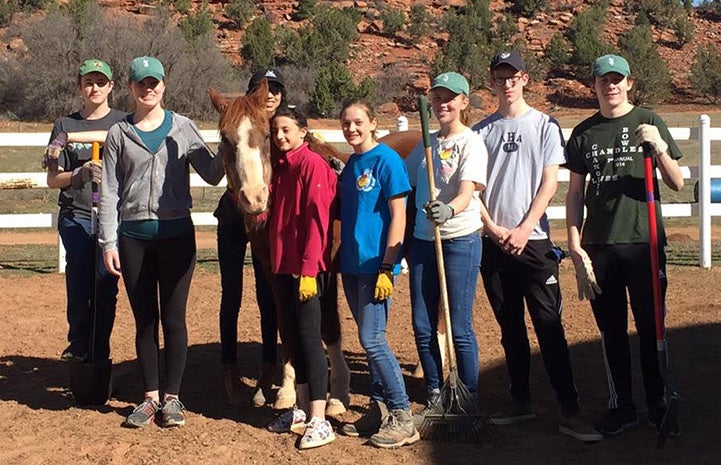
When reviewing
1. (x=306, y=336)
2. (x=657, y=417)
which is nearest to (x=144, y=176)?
(x=306, y=336)

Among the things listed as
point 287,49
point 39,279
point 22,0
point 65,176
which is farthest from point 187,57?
point 65,176

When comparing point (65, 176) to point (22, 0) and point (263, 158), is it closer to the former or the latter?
point (263, 158)

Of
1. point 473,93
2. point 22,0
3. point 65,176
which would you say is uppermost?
point 22,0

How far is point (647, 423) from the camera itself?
16.4 ft

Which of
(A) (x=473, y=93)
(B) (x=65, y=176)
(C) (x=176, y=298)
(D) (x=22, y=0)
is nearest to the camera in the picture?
(C) (x=176, y=298)

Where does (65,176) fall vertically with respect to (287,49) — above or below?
below

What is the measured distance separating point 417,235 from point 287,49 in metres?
57.5

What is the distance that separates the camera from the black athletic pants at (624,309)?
4.74 metres

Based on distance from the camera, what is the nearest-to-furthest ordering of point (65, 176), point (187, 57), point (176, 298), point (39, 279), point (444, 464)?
point (444, 464)
point (176, 298)
point (65, 176)
point (39, 279)
point (187, 57)

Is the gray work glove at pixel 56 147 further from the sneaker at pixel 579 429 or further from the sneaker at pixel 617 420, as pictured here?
the sneaker at pixel 617 420

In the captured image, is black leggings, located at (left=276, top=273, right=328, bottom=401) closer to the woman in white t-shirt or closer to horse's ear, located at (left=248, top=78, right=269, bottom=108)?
the woman in white t-shirt

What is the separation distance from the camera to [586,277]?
4730 mm

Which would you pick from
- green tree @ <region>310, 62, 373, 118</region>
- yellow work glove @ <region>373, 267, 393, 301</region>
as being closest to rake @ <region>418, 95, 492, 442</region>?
yellow work glove @ <region>373, 267, 393, 301</region>

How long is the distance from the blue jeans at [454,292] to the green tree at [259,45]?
57.3 m
